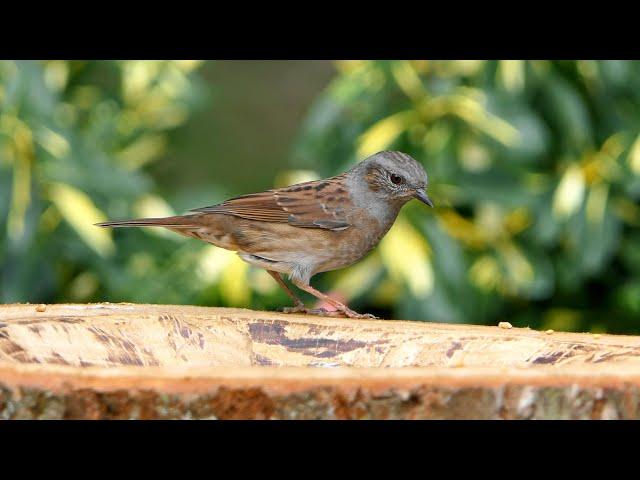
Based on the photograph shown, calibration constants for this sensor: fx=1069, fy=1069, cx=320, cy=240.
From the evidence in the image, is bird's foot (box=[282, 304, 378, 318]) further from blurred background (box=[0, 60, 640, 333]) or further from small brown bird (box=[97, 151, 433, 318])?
blurred background (box=[0, 60, 640, 333])

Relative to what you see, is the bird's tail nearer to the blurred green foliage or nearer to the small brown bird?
the small brown bird

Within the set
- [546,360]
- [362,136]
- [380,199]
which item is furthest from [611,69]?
[546,360]

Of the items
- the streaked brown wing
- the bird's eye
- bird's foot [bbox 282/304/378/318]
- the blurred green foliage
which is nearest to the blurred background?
the blurred green foliage

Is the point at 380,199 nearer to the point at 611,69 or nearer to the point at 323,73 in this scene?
the point at 611,69

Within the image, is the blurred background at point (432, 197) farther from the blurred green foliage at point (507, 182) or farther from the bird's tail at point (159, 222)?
the bird's tail at point (159, 222)

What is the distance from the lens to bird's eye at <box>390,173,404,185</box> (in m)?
4.55

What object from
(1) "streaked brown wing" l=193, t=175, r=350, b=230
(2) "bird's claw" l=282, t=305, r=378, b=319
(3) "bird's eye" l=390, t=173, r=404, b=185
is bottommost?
(2) "bird's claw" l=282, t=305, r=378, b=319

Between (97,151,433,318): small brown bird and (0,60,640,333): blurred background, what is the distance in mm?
1522

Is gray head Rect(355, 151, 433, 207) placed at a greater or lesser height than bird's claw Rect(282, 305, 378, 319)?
greater

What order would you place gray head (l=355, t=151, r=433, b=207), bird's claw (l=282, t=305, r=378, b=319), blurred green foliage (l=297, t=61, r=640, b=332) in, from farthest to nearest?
blurred green foliage (l=297, t=61, r=640, b=332) < gray head (l=355, t=151, r=433, b=207) < bird's claw (l=282, t=305, r=378, b=319)

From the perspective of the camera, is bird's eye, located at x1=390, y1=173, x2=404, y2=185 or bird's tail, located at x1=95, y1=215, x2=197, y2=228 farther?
bird's eye, located at x1=390, y1=173, x2=404, y2=185

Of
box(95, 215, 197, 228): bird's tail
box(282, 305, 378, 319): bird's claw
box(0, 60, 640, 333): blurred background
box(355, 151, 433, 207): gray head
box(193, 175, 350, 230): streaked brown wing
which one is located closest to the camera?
box(282, 305, 378, 319): bird's claw

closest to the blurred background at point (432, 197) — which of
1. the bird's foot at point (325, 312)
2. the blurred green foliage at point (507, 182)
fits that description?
the blurred green foliage at point (507, 182)

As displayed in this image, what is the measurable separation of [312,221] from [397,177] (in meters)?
0.41
